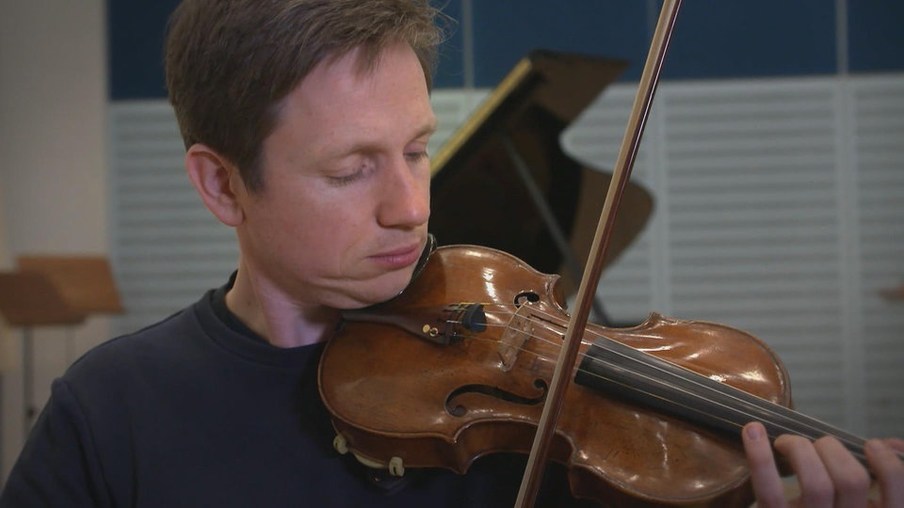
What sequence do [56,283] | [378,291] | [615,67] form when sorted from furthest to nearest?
[56,283]
[615,67]
[378,291]

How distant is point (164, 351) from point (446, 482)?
394 mm

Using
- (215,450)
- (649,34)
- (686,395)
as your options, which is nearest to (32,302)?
(649,34)

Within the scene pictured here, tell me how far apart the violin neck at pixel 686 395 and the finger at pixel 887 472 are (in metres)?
0.01

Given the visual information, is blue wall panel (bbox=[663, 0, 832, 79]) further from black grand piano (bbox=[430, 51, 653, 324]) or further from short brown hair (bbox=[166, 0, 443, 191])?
short brown hair (bbox=[166, 0, 443, 191])

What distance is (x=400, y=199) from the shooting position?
1.00m

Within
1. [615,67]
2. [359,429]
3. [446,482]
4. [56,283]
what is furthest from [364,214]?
[56,283]

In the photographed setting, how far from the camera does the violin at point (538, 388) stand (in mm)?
899

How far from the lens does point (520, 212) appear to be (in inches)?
120

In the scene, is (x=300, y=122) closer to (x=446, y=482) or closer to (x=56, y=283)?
(x=446, y=482)

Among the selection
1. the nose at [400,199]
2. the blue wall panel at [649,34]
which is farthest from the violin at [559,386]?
the blue wall panel at [649,34]

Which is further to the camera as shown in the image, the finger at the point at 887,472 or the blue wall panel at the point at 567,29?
the blue wall panel at the point at 567,29

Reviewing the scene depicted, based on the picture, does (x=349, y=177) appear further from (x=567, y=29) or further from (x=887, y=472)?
(x=567, y=29)

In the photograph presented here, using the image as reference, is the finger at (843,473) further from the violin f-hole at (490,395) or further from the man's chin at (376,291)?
the man's chin at (376,291)

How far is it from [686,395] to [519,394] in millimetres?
184
